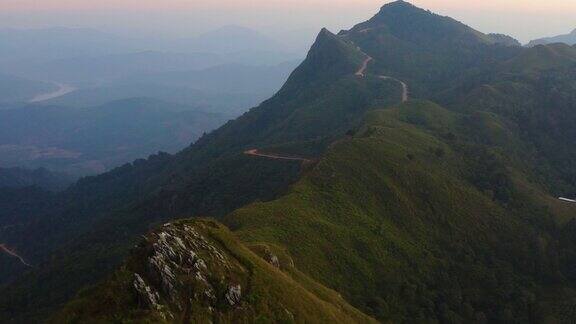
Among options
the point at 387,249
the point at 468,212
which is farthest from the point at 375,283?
the point at 468,212

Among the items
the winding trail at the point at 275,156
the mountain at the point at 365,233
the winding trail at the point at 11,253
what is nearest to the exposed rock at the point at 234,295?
the mountain at the point at 365,233

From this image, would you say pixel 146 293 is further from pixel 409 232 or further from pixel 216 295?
pixel 409 232

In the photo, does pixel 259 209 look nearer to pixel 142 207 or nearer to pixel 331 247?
pixel 331 247

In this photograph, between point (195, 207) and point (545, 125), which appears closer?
point (195, 207)

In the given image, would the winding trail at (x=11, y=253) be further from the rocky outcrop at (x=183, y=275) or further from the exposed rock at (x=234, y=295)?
the exposed rock at (x=234, y=295)

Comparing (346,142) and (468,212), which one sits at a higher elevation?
(346,142)

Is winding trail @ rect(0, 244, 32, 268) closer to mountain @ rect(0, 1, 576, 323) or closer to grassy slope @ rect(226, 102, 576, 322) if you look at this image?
mountain @ rect(0, 1, 576, 323)

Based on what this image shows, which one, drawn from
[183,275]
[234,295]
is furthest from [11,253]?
[234,295]
